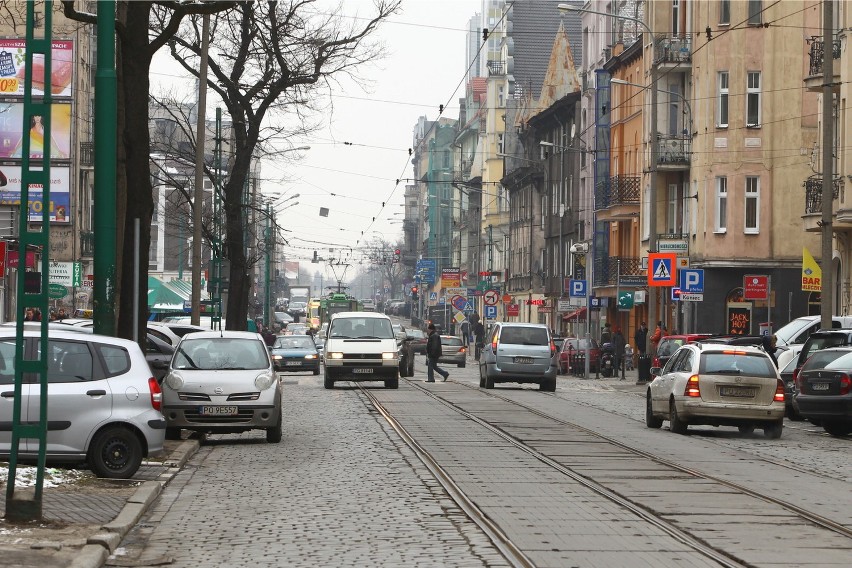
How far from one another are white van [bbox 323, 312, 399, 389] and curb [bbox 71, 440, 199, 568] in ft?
66.3

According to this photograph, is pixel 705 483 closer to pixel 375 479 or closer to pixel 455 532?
pixel 375 479

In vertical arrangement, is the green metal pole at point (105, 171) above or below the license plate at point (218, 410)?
above

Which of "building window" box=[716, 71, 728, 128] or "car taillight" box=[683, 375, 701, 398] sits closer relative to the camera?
"car taillight" box=[683, 375, 701, 398]

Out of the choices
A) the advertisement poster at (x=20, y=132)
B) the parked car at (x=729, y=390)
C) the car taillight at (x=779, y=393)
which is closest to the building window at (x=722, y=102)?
the advertisement poster at (x=20, y=132)

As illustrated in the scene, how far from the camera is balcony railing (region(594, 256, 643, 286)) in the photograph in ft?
211

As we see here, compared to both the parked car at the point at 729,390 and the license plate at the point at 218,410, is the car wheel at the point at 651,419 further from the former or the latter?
the license plate at the point at 218,410

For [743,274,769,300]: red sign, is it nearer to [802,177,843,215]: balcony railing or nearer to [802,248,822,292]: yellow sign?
[802,248,822,292]: yellow sign

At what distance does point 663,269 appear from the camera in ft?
141

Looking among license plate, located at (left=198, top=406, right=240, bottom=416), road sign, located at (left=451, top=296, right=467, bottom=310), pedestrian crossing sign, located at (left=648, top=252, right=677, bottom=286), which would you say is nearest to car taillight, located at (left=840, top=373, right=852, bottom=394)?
license plate, located at (left=198, top=406, right=240, bottom=416)

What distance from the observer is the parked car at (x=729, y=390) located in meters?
24.1

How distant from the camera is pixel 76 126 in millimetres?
70812

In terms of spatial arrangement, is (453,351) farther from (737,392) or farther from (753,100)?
(737,392)

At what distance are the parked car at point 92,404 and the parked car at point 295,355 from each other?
36.3 metres

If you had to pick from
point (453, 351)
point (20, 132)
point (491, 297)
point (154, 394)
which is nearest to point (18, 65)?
point (20, 132)
